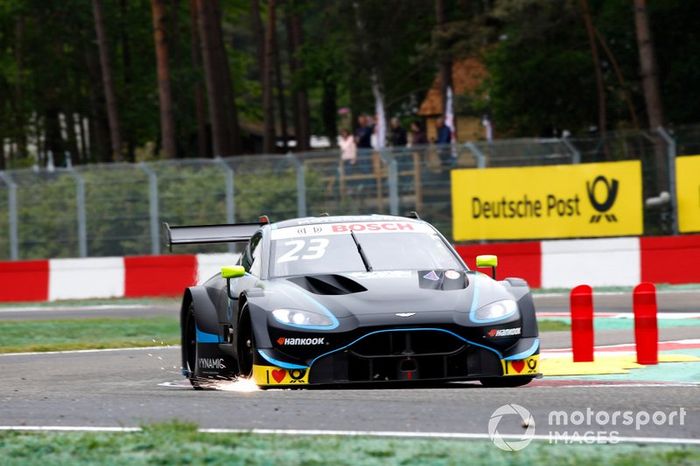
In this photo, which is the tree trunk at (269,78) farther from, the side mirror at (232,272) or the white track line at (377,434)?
the white track line at (377,434)

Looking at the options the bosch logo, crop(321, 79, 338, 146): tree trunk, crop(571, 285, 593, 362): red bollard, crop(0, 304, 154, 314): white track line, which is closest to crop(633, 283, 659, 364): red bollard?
crop(571, 285, 593, 362): red bollard

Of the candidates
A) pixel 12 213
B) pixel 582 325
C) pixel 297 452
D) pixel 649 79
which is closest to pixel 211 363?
pixel 582 325

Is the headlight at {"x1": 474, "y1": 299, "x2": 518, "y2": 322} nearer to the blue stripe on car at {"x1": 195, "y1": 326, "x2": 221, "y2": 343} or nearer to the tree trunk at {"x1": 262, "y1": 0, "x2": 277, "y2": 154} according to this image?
the blue stripe on car at {"x1": 195, "y1": 326, "x2": 221, "y2": 343}

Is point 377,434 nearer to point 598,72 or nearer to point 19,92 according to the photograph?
point 598,72

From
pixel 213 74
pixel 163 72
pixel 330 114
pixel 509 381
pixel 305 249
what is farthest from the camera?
pixel 330 114

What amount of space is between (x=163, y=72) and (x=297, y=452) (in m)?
35.9

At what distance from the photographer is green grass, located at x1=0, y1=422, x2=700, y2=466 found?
20.5 feet

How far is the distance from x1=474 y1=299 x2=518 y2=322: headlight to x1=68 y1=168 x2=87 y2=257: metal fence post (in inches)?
670

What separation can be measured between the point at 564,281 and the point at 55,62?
43.1 meters

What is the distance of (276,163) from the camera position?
2523 cm

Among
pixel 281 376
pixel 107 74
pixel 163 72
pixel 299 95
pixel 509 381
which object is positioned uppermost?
pixel 299 95

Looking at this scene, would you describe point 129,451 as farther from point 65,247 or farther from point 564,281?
point 65,247

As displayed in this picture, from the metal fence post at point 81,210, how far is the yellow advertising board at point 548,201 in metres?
6.21

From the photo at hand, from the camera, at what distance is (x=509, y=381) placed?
977cm
